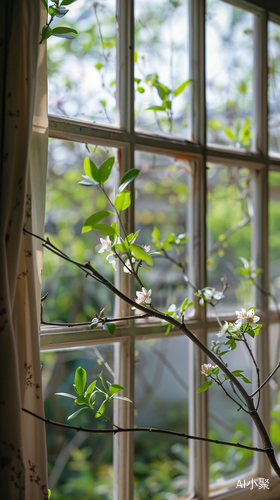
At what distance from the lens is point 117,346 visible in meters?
1.10

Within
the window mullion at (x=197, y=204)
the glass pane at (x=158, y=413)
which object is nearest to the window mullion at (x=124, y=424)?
the window mullion at (x=197, y=204)

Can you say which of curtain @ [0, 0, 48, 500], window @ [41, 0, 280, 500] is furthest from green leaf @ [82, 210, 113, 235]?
window @ [41, 0, 280, 500]

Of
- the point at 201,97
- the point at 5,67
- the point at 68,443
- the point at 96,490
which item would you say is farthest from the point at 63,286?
the point at 5,67

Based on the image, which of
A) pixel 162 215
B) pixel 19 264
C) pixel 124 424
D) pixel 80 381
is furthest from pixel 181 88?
pixel 162 215

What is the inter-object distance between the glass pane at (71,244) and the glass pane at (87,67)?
1.80ft

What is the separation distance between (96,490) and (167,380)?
34.9 inches

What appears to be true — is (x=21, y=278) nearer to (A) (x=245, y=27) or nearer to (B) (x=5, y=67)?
(B) (x=5, y=67)

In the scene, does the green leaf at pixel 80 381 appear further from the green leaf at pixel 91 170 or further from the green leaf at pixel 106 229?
the green leaf at pixel 91 170

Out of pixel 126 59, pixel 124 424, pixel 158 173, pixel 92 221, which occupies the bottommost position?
pixel 124 424

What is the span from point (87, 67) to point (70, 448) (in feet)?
7.19

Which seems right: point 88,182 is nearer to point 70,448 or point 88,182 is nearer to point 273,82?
point 273,82

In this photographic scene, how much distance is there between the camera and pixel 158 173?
7.85 feet

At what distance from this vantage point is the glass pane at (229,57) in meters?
1.39

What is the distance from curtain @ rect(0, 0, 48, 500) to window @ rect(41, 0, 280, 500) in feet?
0.54
